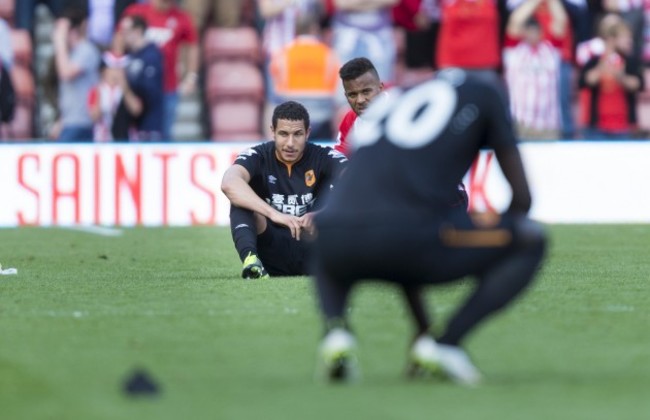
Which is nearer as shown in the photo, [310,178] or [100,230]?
[310,178]

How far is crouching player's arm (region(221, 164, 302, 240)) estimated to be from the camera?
509 inches

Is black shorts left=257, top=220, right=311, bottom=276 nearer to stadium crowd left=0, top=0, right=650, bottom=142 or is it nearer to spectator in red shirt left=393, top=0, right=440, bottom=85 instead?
stadium crowd left=0, top=0, right=650, bottom=142

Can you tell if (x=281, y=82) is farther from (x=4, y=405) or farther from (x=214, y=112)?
(x=4, y=405)

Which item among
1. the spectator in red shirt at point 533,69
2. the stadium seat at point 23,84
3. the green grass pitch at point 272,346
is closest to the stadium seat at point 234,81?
the stadium seat at point 23,84

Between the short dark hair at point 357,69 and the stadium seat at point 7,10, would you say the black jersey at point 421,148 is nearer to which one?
the short dark hair at point 357,69

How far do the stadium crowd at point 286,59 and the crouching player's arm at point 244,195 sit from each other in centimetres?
884

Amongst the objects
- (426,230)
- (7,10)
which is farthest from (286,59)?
(426,230)

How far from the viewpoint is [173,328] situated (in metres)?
10.0

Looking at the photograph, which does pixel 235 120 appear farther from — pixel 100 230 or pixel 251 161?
pixel 251 161

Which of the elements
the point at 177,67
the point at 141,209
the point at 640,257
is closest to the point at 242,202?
the point at 640,257

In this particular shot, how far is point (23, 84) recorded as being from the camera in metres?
23.2

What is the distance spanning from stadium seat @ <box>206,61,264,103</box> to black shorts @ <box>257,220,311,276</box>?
9815 mm

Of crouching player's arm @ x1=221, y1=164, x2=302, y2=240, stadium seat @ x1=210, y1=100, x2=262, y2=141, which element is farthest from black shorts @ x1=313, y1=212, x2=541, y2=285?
stadium seat @ x1=210, y1=100, x2=262, y2=141

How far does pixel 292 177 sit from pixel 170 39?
31.0 feet
